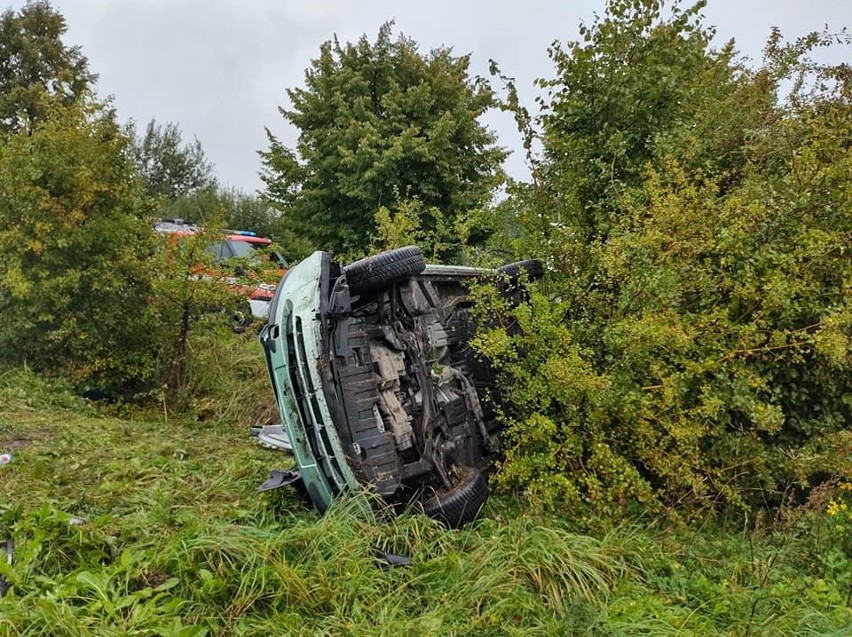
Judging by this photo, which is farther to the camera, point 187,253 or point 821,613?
point 187,253

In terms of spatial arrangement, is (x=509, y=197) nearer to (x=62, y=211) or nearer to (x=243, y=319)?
(x=243, y=319)

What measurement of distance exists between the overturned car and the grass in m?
0.20

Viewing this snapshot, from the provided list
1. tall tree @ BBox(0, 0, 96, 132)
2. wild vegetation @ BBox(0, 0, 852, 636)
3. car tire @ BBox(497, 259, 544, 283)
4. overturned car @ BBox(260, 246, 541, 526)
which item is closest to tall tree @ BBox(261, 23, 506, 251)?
wild vegetation @ BBox(0, 0, 852, 636)

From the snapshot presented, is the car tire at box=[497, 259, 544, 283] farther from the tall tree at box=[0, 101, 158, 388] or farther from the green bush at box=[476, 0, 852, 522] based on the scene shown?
the tall tree at box=[0, 101, 158, 388]

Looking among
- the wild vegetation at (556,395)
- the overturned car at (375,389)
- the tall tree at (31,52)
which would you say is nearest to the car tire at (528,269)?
the wild vegetation at (556,395)

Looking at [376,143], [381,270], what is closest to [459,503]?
[381,270]

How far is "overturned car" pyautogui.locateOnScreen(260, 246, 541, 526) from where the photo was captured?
295 cm

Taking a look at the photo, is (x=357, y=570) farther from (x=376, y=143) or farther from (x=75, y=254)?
(x=376, y=143)

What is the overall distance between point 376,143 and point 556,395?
350 inches

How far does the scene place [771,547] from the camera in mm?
3348

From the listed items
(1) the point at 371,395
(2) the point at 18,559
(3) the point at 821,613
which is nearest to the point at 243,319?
(1) the point at 371,395

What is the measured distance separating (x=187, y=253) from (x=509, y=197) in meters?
3.44

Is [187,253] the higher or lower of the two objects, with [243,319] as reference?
higher

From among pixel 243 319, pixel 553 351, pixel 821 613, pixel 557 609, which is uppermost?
pixel 243 319
